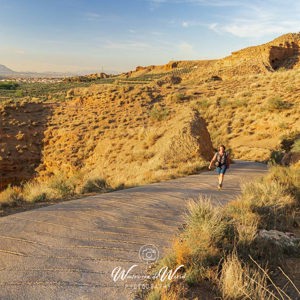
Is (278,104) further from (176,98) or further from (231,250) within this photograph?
(231,250)

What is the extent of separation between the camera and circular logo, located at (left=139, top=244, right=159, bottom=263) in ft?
15.7

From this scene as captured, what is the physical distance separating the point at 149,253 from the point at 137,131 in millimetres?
13435

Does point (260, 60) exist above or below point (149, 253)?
above

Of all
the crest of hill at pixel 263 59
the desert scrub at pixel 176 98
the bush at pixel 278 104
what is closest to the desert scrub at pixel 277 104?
the bush at pixel 278 104

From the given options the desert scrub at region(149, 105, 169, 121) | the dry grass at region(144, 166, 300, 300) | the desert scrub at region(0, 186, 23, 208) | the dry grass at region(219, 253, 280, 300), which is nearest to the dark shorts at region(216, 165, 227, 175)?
the dry grass at region(144, 166, 300, 300)

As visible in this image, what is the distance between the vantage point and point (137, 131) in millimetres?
18172

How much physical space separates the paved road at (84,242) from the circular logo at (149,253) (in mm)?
69

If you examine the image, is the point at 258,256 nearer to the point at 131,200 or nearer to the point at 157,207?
the point at 157,207

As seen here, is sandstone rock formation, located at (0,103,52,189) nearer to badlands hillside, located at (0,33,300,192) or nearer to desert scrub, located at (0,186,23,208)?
badlands hillside, located at (0,33,300,192)

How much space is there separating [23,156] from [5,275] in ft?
45.8

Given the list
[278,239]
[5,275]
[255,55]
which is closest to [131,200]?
[278,239]

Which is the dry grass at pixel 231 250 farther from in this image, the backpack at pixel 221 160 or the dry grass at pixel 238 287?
the backpack at pixel 221 160

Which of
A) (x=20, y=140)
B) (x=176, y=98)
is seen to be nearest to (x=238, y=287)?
(x=20, y=140)

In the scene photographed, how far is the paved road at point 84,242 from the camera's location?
154 inches
